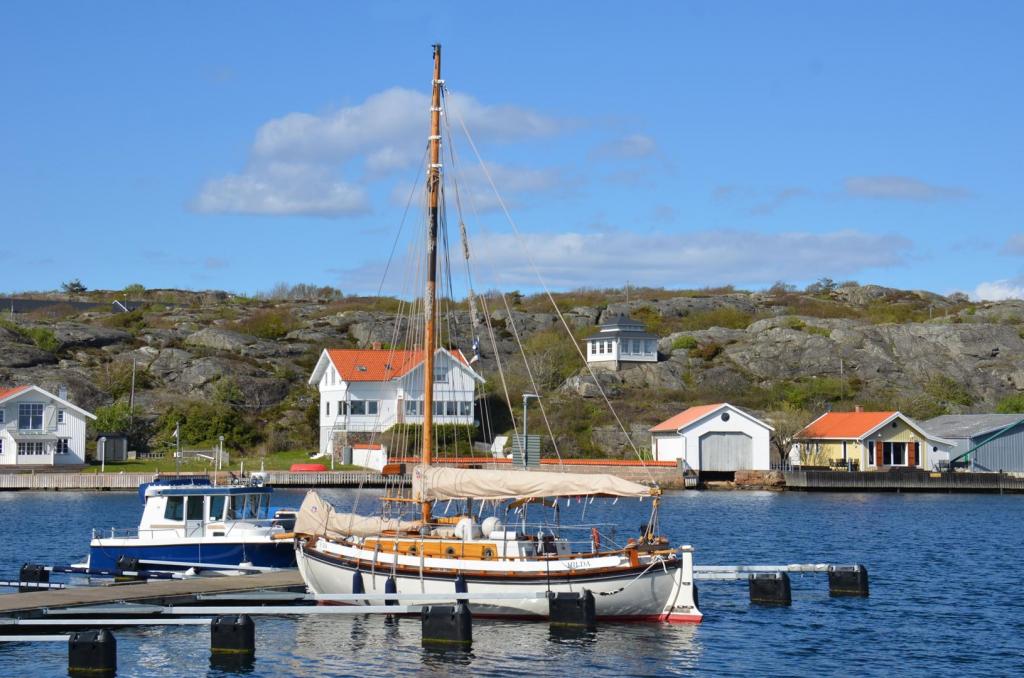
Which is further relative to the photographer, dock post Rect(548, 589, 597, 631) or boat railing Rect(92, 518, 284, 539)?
boat railing Rect(92, 518, 284, 539)

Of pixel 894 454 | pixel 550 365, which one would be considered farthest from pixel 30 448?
pixel 894 454

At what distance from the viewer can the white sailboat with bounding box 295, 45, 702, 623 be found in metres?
33.5

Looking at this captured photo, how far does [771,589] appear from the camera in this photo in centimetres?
3869

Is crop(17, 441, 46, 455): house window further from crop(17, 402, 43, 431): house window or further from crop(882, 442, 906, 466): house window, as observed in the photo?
crop(882, 442, 906, 466): house window

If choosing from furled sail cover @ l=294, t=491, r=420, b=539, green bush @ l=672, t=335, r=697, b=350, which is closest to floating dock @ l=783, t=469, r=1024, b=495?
green bush @ l=672, t=335, r=697, b=350

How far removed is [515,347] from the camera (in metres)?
127

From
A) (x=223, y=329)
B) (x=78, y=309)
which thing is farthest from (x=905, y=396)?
(x=78, y=309)

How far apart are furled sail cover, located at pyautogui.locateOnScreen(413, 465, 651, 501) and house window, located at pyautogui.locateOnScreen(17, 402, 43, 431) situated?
63344 mm

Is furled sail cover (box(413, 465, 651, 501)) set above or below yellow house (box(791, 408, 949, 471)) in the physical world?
below

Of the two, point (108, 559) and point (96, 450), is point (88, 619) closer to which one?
point (108, 559)

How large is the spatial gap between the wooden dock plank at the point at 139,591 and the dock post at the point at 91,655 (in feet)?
16.4

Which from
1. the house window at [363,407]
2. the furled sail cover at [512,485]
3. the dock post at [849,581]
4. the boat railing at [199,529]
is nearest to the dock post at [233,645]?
the furled sail cover at [512,485]

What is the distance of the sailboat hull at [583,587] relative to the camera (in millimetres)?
33500

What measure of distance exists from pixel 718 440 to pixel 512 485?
201 ft
